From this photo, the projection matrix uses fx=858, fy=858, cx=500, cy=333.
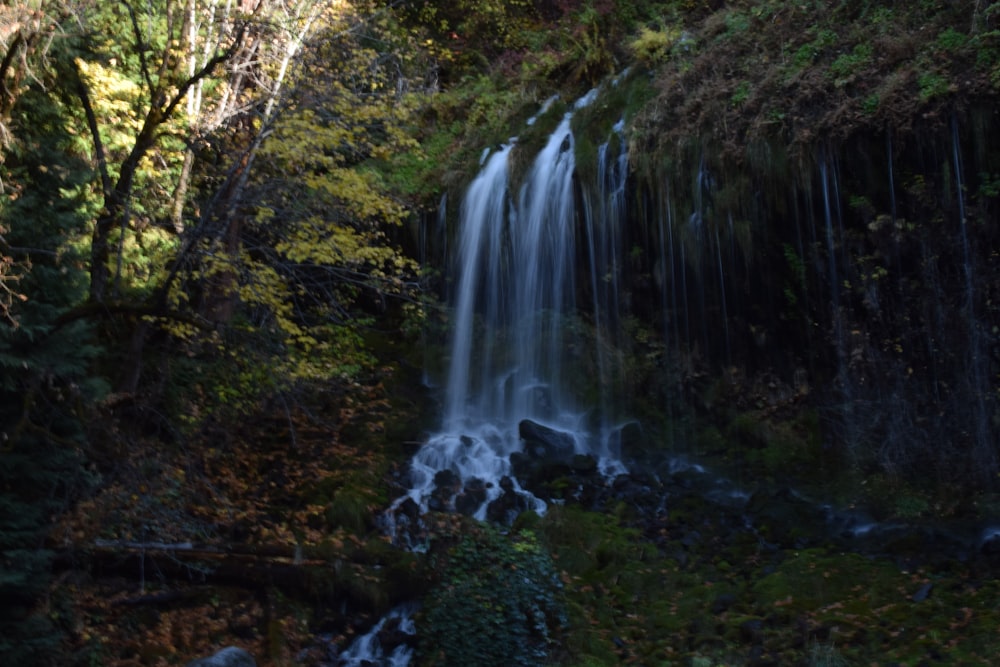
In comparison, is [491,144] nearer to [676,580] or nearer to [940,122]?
[940,122]

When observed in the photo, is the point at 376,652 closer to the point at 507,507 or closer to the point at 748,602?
the point at 507,507

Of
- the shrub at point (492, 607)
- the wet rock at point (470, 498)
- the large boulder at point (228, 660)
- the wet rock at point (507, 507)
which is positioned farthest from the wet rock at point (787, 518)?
the large boulder at point (228, 660)

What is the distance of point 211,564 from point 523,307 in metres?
6.23

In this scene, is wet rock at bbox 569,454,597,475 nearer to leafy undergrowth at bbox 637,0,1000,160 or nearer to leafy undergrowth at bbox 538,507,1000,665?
leafy undergrowth at bbox 538,507,1000,665

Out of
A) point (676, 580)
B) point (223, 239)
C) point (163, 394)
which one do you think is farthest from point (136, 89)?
point (676, 580)

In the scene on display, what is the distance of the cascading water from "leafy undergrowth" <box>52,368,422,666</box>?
2.53 metres

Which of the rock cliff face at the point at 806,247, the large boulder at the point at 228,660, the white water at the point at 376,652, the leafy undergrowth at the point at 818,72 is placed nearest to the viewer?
the large boulder at the point at 228,660

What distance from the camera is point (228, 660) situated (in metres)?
6.22

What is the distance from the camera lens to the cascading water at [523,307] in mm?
11797

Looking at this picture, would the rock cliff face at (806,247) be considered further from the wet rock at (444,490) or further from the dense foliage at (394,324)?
the wet rock at (444,490)

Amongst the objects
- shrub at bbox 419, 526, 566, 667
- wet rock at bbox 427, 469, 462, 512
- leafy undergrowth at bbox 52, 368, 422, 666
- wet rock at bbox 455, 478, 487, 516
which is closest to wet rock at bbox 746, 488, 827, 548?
shrub at bbox 419, 526, 566, 667

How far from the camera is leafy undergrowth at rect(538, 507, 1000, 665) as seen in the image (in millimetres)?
6379

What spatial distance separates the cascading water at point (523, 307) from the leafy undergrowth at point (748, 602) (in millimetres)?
2684

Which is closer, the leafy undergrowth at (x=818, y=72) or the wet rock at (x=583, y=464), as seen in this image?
the leafy undergrowth at (x=818, y=72)
